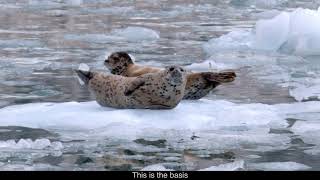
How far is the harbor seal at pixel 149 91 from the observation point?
5891 millimetres

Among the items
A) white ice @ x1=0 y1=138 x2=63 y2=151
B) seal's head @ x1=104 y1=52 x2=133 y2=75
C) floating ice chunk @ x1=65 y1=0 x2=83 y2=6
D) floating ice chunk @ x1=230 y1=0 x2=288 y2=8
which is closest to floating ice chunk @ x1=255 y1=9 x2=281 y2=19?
floating ice chunk @ x1=230 y1=0 x2=288 y2=8

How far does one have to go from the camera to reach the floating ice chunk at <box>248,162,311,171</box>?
433 cm

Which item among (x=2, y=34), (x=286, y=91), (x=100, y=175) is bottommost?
(x=100, y=175)

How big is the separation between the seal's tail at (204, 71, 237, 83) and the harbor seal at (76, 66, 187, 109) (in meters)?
0.61

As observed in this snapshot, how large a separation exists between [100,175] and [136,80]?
204 centimetres

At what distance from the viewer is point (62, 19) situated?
15.2 meters

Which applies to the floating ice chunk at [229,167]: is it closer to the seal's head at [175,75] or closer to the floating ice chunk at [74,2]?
the seal's head at [175,75]

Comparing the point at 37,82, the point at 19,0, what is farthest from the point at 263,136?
the point at 19,0

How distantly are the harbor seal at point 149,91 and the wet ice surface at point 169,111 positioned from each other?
121 mm

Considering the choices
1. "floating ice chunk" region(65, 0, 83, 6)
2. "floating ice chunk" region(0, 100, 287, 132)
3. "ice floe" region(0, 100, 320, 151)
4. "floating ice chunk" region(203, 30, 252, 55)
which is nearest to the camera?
"ice floe" region(0, 100, 320, 151)

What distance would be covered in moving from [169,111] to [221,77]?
81 centimetres

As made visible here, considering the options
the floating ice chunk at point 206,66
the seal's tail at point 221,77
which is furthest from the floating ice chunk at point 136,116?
the floating ice chunk at point 206,66

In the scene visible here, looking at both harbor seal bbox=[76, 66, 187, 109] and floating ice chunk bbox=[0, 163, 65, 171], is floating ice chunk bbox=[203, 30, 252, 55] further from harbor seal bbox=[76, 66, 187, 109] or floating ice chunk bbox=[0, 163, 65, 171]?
floating ice chunk bbox=[0, 163, 65, 171]

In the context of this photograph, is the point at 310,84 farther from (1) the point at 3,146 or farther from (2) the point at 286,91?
(1) the point at 3,146
